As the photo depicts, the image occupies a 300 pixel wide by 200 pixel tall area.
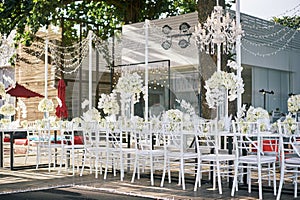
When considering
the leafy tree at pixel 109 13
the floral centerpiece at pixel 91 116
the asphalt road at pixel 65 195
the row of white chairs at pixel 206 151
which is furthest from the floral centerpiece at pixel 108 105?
the leafy tree at pixel 109 13

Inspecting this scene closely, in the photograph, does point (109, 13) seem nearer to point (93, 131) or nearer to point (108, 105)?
point (108, 105)

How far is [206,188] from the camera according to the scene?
629 cm

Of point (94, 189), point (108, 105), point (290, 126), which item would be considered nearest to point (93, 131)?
point (108, 105)

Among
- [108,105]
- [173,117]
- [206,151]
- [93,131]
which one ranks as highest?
[108,105]

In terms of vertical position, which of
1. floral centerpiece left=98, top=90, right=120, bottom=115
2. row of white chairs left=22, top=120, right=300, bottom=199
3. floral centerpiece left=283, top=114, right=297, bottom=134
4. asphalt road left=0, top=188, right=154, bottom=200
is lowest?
asphalt road left=0, top=188, right=154, bottom=200

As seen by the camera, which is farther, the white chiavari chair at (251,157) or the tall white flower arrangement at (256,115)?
the tall white flower arrangement at (256,115)

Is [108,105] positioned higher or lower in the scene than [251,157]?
higher

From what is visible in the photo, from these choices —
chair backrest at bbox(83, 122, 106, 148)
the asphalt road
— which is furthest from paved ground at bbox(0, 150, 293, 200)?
chair backrest at bbox(83, 122, 106, 148)

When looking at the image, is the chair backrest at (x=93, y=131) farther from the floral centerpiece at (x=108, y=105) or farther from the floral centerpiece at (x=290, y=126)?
the floral centerpiece at (x=290, y=126)

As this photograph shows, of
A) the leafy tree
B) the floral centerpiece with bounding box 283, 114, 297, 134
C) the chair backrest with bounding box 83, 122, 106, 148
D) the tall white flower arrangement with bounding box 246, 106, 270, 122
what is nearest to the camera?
the floral centerpiece with bounding box 283, 114, 297, 134

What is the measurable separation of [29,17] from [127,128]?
18.8 feet

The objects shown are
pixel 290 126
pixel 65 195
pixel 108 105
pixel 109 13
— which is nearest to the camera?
pixel 290 126

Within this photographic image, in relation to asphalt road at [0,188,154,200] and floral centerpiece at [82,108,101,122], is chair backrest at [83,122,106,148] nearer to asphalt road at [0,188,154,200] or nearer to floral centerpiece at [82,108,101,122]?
floral centerpiece at [82,108,101,122]

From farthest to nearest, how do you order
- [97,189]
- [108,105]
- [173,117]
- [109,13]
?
[109,13], [108,105], [173,117], [97,189]
